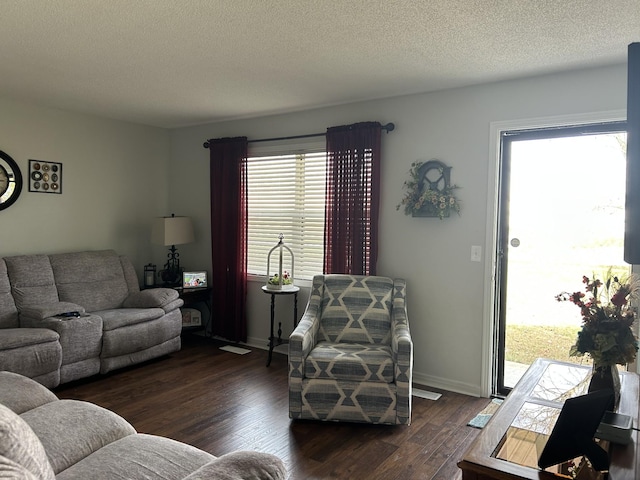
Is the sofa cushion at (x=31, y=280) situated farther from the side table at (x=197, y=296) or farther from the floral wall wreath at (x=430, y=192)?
the floral wall wreath at (x=430, y=192)

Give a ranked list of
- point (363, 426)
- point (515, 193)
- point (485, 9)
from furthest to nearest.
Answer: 1. point (515, 193)
2. point (363, 426)
3. point (485, 9)

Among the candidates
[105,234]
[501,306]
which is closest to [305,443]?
[501,306]

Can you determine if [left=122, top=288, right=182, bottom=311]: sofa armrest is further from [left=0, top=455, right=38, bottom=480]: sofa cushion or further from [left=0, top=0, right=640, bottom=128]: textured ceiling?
[left=0, top=455, right=38, bottom=480]: sofa cushion

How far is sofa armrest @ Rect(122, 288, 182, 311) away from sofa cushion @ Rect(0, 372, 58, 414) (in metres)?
2.04

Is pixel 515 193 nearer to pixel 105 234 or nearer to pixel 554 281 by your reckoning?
pixel 554 281

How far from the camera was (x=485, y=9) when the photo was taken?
91.3 inches

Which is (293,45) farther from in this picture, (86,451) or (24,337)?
(24,337)

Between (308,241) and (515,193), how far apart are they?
78.2 inches

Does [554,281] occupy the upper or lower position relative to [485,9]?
lower

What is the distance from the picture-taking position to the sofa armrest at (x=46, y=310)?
382cm

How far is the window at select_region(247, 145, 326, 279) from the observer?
461 cm

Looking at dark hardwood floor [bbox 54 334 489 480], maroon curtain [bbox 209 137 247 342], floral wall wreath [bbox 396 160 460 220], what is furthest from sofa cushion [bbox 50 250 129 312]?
floral wall wreath [bbox 396 160 460 220]

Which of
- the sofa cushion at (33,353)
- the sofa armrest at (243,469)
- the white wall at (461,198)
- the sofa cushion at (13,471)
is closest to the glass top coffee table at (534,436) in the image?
the sofa armrest at (243,469)

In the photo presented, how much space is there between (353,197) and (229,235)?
162cm
